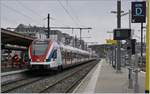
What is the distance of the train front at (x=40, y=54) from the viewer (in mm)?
33000

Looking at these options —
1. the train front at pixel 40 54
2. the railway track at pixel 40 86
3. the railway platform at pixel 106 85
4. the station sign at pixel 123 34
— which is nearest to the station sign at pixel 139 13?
the station sign at pixel 123 34

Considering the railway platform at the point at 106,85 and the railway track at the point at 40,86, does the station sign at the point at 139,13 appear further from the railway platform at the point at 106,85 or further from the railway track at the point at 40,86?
the railway track at the point at 40,86

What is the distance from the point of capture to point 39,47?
1332 inches

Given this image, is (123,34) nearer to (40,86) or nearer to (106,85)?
(106,85)

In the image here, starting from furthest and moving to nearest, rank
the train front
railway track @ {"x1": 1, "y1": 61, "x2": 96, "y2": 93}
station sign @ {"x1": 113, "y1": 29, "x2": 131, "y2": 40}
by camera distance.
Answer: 1. the train front
2. railway track @ {"x1": 1, "y1": 61, "x2": 96, "y2": 93}
3. station sign @ {"x1": 113, "y1": 29, "x2": 131, "y2": 40}

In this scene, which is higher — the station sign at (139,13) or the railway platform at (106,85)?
the station sign at (139,13)

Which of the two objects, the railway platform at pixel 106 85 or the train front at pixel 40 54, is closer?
the railway platform at pixel 106 85

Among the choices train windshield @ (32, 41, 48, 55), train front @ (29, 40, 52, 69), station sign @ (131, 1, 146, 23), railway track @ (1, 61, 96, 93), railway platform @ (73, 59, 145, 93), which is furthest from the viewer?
train windshield @ (32, 41, 48, 55)

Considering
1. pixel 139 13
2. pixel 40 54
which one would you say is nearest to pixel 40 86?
pixel 40 54

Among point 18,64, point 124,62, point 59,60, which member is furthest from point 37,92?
point 124,62

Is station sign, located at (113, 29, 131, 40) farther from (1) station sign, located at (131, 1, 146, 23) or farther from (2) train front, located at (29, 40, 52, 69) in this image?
(2) train front, located at (29, 40, 52, 69)

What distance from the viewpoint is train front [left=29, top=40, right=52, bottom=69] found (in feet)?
108

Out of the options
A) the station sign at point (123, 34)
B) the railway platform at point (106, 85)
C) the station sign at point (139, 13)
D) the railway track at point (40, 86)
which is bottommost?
the railway track at point (40, 86)

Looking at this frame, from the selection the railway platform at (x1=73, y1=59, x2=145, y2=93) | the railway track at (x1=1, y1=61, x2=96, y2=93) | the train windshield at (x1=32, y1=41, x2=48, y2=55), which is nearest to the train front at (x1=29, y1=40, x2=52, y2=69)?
the train windshield at (x1=32, y1=41, x2=48, y2=55)
